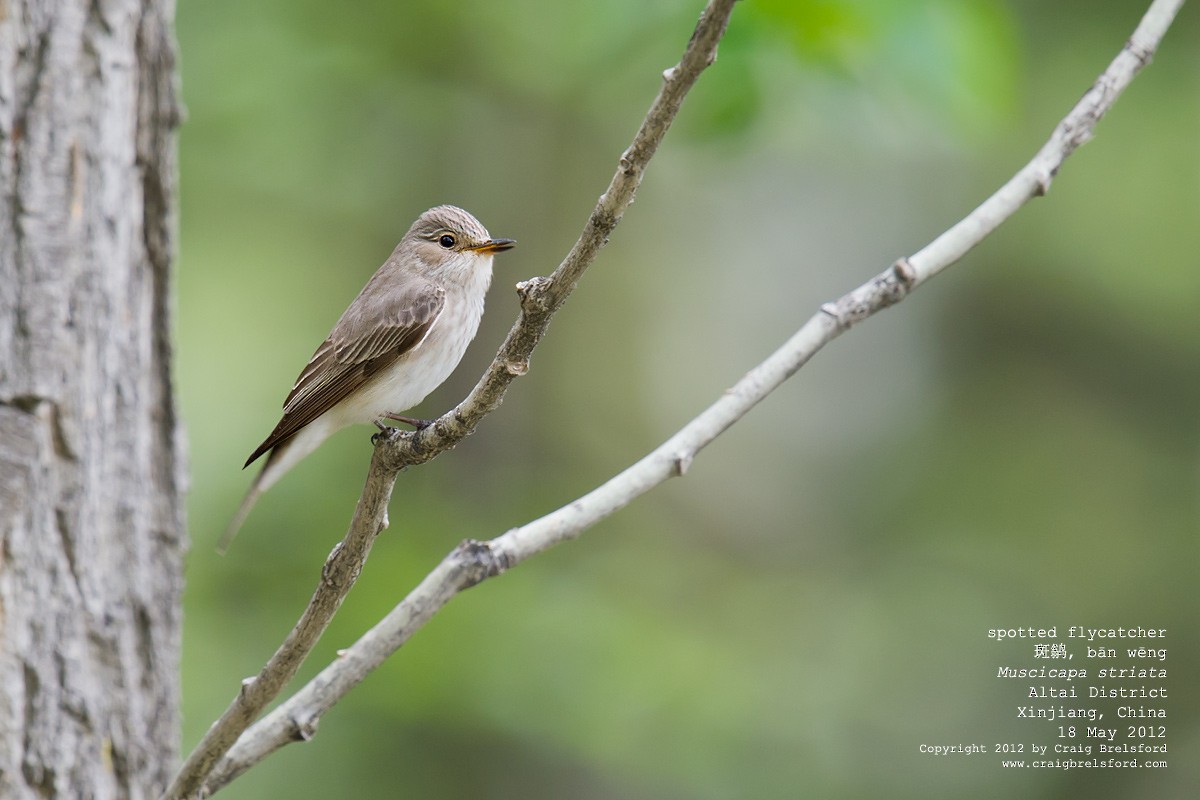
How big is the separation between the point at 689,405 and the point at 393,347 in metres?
8.70

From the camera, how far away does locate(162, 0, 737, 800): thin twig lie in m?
1.92

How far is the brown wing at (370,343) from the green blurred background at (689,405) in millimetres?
1725

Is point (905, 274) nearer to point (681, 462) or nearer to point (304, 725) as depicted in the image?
point (681, 462)

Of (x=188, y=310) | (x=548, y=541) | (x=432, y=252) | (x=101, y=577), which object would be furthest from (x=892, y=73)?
(x=188, y=310)

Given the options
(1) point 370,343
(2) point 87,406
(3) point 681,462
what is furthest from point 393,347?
(3) point 681,462

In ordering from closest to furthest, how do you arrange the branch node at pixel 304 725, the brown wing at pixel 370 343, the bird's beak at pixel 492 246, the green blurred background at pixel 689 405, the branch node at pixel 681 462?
the branch node at pixel 681 462, the branch node at pixel 304 725, the bird's beak at pixel 492 246, the brown wing at pixel 370 343, the green blurred background at pixel 689 405

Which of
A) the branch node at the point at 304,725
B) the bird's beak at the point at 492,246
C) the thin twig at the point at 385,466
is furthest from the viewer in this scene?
the bird's beak at the point at 492,246

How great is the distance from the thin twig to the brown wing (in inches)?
52.9

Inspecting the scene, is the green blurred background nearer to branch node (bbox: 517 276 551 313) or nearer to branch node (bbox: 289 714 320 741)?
branch node (bbox: 517 276 551 313)

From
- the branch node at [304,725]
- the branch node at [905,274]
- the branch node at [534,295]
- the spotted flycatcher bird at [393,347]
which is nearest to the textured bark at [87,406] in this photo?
the spotted flycatcher bird at [393,347]

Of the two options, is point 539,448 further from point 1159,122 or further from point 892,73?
point 1159,122

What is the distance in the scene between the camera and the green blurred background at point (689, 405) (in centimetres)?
598

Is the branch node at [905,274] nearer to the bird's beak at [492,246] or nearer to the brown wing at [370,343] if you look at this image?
the bird's beak at [492,246]

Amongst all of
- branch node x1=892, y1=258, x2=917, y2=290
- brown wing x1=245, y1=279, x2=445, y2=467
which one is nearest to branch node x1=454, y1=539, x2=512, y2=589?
branch node x1=892, y1=258, x2=917, y2=290
